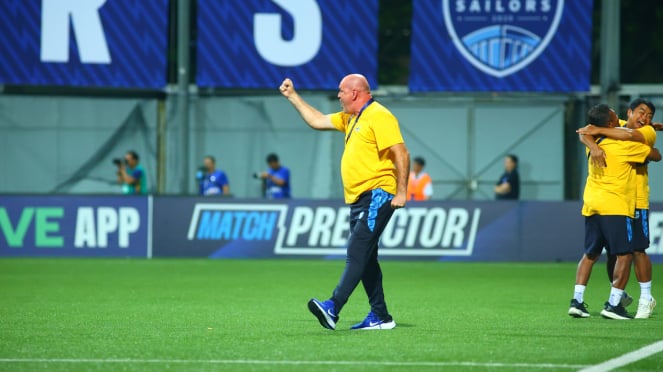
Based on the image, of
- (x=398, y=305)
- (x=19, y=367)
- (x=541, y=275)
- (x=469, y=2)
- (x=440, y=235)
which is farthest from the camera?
(x=469, y=2)

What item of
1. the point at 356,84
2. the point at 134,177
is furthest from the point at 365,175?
the point at 134,177

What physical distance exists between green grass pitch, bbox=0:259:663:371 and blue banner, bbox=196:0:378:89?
6496 mm

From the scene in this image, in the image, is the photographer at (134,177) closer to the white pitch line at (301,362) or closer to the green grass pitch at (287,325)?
the green grass pitch at (287,325)

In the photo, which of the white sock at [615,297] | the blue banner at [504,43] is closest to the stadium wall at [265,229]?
the blue banner at [504,43]

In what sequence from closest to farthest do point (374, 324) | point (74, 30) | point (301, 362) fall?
point (301, 362), point (374, 324), point (74, 30)

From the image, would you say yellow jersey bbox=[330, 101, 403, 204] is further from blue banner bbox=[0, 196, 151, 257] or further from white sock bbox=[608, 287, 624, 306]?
blue banner bbox=[0, 196, 151, 257]

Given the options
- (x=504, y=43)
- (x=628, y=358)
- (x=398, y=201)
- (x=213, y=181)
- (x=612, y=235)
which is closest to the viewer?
(x=628, y=358)

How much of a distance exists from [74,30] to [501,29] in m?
8.26

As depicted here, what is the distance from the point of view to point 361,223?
32.8ft

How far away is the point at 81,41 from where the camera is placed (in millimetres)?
24062

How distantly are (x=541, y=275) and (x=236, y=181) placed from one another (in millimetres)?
13528

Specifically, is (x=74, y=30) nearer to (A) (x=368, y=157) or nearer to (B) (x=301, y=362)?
(A) (x=368, y=157)

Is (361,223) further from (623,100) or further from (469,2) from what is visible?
(623,100)

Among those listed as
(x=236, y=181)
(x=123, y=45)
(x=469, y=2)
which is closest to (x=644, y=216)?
(x=469, y=2)
